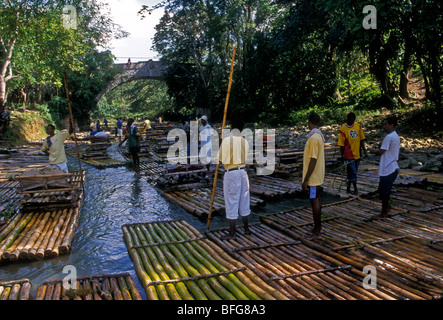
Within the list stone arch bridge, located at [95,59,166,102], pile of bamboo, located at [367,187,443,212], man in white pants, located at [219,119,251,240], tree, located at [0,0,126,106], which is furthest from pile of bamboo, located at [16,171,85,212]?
stone arch bridge, located at [95,59,166,102]

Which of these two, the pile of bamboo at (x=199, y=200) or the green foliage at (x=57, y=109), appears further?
the green foliage at (x=57, y=109)

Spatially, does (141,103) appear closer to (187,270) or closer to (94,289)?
(187,270)

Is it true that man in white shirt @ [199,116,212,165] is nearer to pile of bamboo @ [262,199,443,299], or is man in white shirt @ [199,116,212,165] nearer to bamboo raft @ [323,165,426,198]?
bamboo raft @ [323,165,426,198]

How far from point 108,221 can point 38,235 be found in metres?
1.42

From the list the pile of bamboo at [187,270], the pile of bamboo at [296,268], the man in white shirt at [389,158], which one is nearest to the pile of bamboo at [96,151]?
the pile of bamboo at [187,270]

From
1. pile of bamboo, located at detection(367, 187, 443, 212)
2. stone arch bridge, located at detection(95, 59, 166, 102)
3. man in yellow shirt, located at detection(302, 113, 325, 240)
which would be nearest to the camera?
man in yellow shirt, located at detection(302, 113, 325, 240)

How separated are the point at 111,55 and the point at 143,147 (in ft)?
62.4

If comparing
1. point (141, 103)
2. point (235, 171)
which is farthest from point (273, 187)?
point (141, 103)

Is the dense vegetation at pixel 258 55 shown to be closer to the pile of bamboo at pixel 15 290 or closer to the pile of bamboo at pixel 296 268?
the pile of bamboo at pixel 296 268

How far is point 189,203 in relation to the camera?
7.39m

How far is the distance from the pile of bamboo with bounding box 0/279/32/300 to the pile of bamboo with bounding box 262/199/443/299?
11.8ft

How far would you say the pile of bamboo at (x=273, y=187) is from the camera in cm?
760

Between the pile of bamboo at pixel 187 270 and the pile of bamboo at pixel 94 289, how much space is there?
20cm

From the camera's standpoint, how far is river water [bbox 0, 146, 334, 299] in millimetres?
4566
